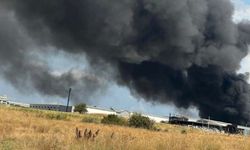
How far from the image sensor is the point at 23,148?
11398 mm

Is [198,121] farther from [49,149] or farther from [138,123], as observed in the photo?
[49,149]

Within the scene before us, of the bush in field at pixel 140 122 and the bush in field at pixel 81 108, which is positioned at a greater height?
the bush in field at pixel 81 108

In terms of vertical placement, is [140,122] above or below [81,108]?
below

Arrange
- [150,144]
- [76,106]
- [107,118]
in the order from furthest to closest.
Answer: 1. [76,106]
2. [107,118]
3. [150,144]

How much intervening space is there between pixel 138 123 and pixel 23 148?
4907 centimetres

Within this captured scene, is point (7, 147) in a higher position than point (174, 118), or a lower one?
lower

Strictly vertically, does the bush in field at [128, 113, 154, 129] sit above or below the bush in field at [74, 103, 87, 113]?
below

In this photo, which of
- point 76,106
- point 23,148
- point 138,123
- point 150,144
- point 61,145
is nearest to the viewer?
point 23,148

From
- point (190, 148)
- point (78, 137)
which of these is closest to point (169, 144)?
point (190, 148)

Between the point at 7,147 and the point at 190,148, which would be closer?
the point at 7,147

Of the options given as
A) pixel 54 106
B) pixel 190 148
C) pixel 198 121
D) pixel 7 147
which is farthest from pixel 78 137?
pixel 54 106

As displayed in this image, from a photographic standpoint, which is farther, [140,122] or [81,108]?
[81,108]

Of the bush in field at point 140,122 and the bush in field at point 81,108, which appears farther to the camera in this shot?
the bush in field at point 81,108

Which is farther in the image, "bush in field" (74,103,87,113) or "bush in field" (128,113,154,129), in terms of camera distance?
"bush in field" (74,103,87,113)
